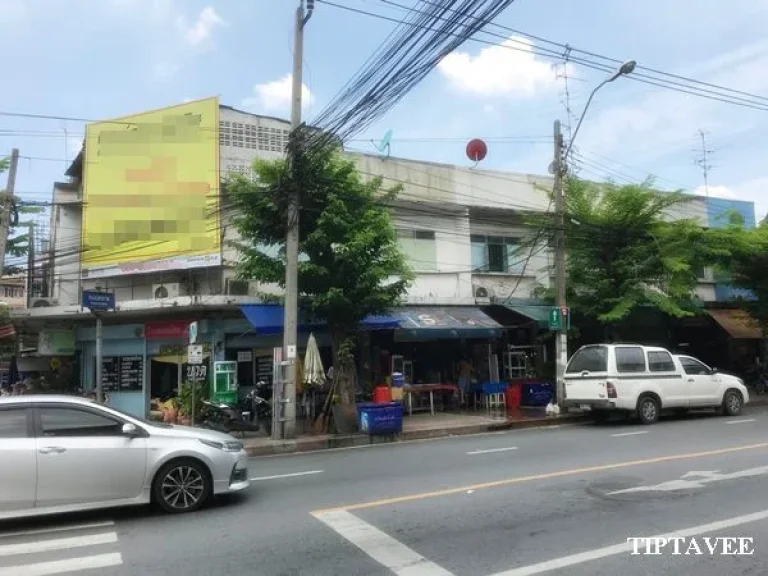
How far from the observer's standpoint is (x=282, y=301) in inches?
635

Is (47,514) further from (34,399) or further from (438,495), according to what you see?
(438,495)

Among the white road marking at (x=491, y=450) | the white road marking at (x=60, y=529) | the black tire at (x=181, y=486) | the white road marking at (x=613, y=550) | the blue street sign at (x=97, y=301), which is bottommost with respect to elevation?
the white road marking at (x=60, y=529)

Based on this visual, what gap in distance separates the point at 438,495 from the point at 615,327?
1509 centimetres

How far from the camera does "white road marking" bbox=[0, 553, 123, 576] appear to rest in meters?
5.53

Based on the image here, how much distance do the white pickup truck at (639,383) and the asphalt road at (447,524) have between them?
15.5 feet

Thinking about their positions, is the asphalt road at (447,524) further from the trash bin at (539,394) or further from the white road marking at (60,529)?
the trash bin at (539,394)

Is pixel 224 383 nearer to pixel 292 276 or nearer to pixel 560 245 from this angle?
pixel 292 276

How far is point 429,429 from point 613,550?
385 inches

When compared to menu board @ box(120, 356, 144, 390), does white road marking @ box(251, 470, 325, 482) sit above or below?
below

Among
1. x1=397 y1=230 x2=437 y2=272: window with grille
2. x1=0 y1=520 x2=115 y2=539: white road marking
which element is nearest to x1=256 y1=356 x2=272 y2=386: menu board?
x1=397 y1=230 x2=437 y2=272: window with grille

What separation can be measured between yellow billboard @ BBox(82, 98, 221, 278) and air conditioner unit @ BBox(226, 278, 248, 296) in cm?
72

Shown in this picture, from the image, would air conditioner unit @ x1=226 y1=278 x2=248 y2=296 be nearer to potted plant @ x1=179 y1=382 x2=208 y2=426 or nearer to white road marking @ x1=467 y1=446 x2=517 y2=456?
potted plant @ x1=179 y1=382 x2=208 y2=426

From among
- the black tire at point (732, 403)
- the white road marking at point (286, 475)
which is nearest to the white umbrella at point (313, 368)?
the white road marking at point (286, 475)

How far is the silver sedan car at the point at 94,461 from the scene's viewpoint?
693 centimetres
